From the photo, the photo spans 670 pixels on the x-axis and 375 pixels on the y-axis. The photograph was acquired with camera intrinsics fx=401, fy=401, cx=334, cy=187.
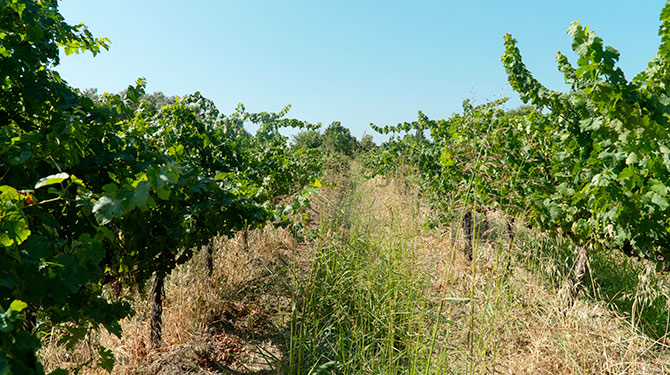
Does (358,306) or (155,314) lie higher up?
(155,314)

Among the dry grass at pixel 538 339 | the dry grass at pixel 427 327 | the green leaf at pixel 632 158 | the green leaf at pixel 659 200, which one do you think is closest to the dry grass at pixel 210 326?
the dry grass at pixel 427 327

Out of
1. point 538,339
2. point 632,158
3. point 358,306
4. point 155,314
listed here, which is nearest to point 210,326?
point 155,314

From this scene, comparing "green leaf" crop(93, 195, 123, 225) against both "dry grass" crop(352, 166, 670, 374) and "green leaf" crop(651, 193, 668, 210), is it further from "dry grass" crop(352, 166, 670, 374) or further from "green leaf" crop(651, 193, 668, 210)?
"green leaf" crop(651, 193, 668, 210)

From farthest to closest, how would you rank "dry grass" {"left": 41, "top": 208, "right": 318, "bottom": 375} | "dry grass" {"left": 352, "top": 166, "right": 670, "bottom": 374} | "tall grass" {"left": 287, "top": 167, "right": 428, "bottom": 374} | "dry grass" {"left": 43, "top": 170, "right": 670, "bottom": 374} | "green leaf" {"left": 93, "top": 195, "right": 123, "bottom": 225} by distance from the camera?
"dry grass" {"left": 41, "top": 208, "right": 318, "bottom": 375}, "tall grass" {"left": 287, "top": 167, "right": 428, "bottom": 374}, "dry grass" {"left": 43, "top": 170, "right": 670, "bottom": 374}, "dry grass" {"left": 352, "top": 166, "right": 670, "bottom": 374}, "green leaf" {"left": 93, "top": 195, "right": 123, "bottom": 225}

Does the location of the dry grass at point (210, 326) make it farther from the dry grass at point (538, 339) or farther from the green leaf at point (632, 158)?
the green leaf at point (632, 158)

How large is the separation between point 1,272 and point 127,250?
1.16 meters

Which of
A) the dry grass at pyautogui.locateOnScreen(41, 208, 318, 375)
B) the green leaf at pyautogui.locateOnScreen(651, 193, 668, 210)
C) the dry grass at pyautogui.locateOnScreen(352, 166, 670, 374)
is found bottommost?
the dry grass at pyautogui.locateOnScreen(352, 166, 670, 374)

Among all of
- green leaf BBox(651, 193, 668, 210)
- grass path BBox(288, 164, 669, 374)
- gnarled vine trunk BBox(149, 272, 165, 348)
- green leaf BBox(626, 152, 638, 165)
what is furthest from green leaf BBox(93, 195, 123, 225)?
green leaf BBox(651, 193, 668, 210)

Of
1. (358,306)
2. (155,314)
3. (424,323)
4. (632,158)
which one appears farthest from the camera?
(358,306)

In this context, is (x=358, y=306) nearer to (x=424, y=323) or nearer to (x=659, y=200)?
(x=424, y=323)

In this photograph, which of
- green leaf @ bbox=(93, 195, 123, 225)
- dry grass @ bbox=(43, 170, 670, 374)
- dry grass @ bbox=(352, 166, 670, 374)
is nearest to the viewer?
green leaf @ bbox=(93, 195, 123, 225)

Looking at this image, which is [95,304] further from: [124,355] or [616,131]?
[616,131]

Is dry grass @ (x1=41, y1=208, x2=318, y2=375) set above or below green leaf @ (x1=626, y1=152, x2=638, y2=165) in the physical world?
below

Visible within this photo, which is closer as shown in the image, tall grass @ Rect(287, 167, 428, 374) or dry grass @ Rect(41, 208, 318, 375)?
tall grass @ Rect(287, 167, 428, 374)
